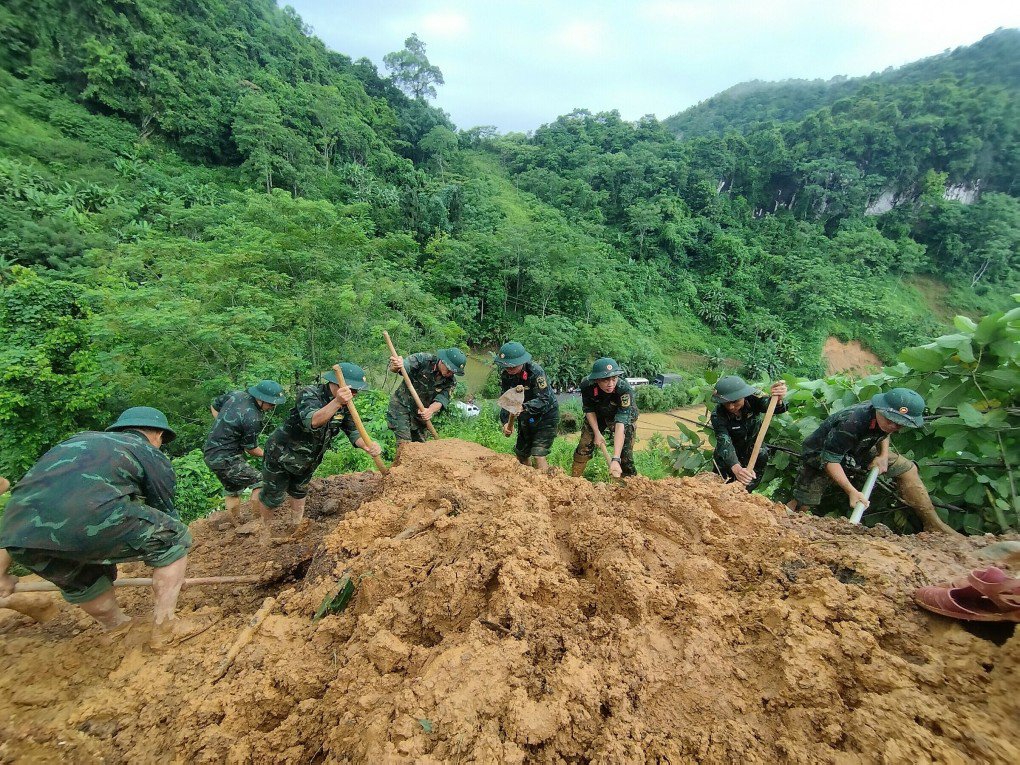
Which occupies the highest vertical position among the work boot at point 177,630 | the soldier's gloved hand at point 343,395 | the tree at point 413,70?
the tree at point 413,70

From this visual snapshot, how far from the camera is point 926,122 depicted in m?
30.5

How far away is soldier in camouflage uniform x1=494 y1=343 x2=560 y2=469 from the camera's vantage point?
4699mm

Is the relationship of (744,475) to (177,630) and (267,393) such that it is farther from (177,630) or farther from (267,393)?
(267,393)

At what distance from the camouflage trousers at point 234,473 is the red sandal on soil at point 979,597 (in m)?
4.98

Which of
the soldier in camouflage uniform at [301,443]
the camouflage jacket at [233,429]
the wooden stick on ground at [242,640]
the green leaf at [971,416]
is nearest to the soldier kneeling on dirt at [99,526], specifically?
the wooden stick on ground at [242,640]

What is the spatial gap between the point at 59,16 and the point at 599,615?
1314 inches

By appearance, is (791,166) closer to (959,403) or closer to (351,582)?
(959,403)

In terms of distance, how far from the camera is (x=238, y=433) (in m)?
4.32

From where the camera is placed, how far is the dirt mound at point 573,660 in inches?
49.1

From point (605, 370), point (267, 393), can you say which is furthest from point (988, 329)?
point (267, 393)

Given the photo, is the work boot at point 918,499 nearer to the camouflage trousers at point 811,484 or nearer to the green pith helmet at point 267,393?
the camouflage trousers at point 811,484

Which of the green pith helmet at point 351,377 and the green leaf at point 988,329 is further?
the green pith helmet at point 351,377

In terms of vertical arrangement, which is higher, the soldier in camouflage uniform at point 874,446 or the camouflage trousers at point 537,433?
the soldier in camouflage uniform at point 874,446

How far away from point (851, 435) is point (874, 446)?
0.84 ft
